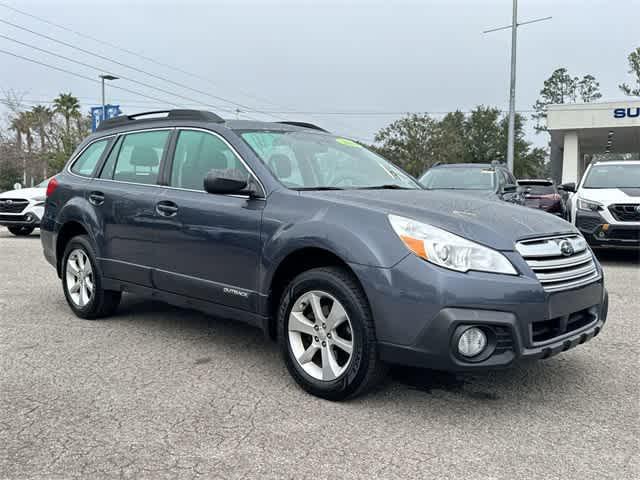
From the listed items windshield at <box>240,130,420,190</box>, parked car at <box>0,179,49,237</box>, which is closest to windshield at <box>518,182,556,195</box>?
windshield at <box>240,130,420,190</box>

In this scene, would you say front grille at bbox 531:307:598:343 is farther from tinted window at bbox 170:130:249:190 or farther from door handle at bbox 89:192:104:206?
door handle at bbox 89:192:104:206

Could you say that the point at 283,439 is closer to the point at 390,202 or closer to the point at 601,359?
the point at 390,202

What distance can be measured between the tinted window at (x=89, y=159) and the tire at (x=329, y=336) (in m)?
2.76

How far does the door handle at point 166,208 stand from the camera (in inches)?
176

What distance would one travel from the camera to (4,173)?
5259 cm

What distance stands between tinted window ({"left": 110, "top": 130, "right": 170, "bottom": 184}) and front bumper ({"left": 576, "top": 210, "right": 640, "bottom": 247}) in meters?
6.85

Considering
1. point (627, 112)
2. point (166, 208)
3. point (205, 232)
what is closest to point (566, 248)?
point (205, 232)

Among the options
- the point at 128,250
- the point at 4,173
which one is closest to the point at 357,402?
the point at 128,250

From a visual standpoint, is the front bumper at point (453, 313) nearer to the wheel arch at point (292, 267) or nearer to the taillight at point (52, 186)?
the wheel arch at point (292, 267)

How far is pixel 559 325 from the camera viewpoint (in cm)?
339

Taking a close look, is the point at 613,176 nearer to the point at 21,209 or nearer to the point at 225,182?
the point at 225,182

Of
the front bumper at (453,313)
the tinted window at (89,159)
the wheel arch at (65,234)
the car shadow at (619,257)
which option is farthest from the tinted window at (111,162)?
the car shadow at (619,257)

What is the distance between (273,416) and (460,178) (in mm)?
8258

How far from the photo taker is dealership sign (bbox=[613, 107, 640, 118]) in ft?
89.1
